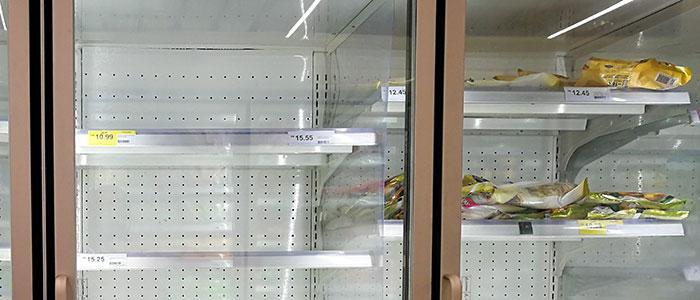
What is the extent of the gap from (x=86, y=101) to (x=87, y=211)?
12.0 inches

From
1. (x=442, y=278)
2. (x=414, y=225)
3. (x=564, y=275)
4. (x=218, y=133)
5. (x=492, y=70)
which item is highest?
(x=492, y=70)

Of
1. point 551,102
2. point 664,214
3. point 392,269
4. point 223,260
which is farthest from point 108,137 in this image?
point 664,214

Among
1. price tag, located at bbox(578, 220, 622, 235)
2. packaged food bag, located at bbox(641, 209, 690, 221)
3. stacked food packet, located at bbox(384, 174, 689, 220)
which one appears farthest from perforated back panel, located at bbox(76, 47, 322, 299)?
packaged food bag, located at bbox(641, 209, 690, 221)

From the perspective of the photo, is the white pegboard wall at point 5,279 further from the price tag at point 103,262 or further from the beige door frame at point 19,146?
the beige door frame at point 19,146

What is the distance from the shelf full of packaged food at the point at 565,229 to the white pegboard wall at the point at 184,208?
58cm

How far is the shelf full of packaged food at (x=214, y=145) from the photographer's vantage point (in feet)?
5.08

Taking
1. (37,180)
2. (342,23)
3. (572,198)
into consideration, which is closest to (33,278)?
(37,180)

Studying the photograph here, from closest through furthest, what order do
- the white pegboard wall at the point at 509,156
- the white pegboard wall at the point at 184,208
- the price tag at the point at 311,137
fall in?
the price tag at the point at 311,137
the white pegboard wall at the point at 184,208
the white pegboard wall at the point at 509,156

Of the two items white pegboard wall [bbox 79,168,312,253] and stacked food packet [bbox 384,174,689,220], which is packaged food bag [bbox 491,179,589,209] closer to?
stacked food packet [bbox 384,174,689,220]

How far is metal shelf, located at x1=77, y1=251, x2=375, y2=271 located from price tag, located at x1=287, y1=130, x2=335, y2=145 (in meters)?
0.26

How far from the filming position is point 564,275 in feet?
7.18

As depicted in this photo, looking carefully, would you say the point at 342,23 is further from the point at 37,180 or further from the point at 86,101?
the point at 37,180

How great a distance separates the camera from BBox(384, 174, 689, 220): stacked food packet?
1.83 metres

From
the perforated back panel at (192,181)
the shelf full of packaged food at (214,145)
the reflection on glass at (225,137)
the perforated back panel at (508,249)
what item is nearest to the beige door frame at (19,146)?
the shelf full of packaged food at (214,145)
